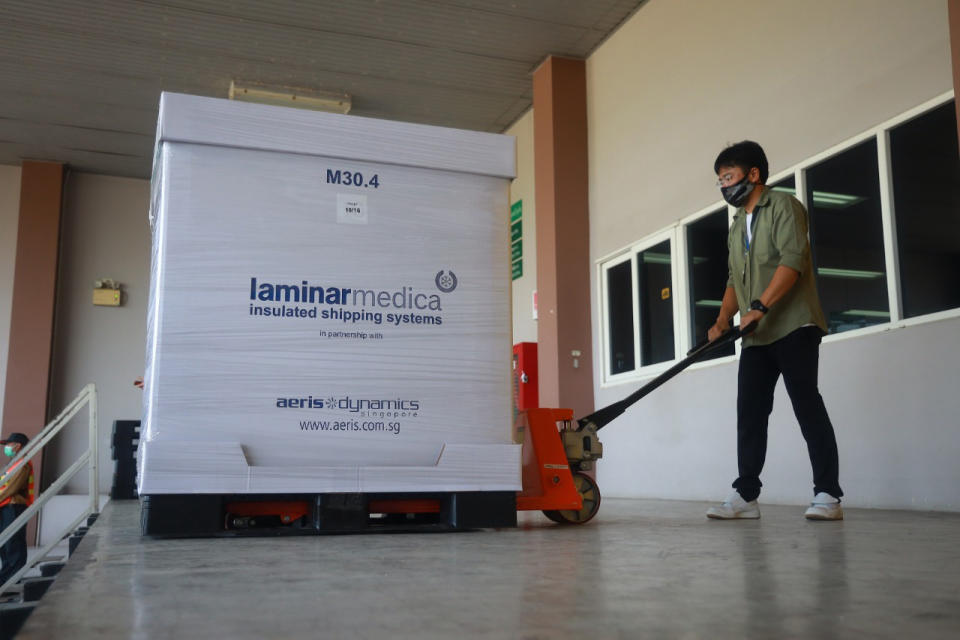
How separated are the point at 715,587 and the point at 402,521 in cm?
156

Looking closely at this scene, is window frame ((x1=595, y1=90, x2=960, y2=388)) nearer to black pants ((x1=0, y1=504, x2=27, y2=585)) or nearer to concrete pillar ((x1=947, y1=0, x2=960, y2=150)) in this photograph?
concrete pillar ((x1=947, y1=0, x2=960, y2=150))

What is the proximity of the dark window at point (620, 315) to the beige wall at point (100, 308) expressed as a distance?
266 inches

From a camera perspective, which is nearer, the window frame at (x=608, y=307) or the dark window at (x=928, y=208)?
the dark window at (x=928, y=208)

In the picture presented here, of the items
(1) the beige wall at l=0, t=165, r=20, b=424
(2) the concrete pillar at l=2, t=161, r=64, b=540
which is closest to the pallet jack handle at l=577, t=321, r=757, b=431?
(2) the concrete pillar at l=2, t=161, r=64, b=540

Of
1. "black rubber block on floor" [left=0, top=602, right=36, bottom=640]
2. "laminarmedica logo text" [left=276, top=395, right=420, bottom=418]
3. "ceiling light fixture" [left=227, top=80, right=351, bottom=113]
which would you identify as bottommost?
"black rubber block on floor" [left=0, top=602, right=36, bottom=640]

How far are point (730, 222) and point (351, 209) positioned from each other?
12.4 feet

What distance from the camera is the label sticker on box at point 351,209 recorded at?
2820 millimetres

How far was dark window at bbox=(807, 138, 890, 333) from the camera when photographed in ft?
15.0

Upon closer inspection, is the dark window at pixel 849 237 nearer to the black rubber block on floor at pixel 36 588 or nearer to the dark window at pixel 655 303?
the dark window at pixel 655 303

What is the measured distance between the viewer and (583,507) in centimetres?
316

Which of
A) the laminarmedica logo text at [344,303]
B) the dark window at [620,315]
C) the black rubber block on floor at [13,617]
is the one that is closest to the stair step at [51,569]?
the laminarmedica logo text at [344,303]

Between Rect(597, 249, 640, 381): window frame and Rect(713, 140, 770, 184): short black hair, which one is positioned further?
Rect(597, 249, 640, 381): window frame

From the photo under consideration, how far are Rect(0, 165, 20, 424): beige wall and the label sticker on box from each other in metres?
9.48

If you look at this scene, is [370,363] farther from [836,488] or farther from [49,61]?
[49,61]
